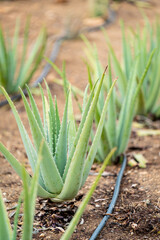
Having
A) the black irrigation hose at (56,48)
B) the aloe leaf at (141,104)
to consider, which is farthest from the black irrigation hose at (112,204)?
the black irrigation hose at (56,48)

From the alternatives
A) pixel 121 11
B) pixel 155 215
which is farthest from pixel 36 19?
pixel 155 215

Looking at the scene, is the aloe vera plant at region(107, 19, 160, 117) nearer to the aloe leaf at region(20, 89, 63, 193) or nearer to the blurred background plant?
the aloe leaf at region(20, 89, 63, 193)

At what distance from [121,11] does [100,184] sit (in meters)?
4.72

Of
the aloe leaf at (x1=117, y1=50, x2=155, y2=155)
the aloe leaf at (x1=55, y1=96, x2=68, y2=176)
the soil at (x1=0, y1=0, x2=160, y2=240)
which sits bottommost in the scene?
the soil at (x1=0, y1=0, x2=160, y2=240)

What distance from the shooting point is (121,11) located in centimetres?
616

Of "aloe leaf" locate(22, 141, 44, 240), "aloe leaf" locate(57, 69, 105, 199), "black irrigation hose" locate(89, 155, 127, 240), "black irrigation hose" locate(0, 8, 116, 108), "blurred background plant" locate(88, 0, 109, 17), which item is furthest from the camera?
"blurred background plant" locate(88, 0, 109, 17)

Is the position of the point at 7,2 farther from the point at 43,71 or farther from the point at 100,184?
the point at 100,184

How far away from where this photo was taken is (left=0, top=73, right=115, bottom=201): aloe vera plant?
136 centimetres

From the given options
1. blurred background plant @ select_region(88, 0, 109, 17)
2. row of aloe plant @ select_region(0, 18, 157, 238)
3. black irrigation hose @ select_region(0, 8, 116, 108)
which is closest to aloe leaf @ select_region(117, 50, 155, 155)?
row of aloe plant @ select_region(0, 18, 157, 238)

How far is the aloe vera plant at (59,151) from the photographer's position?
136 centimetres

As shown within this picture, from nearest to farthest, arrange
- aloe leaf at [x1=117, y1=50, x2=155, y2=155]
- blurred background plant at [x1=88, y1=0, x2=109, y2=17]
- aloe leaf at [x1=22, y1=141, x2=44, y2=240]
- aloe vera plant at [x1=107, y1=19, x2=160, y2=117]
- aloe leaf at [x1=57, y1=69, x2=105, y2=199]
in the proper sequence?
aloe leaf at [x1=22, y1=141, x2=44, y2=240], aloe leaf at [x1=57, y1=69, x2=105, y2=199], aloe leaf at [x1=117, y1=50, x2=155, y2=155], aloe vera plant at [x1=107, y1=19, x2=160, y2=117], blurred background plant at [x1=88, y1=0, x2=109, y2=17]

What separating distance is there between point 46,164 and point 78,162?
0.13 meters

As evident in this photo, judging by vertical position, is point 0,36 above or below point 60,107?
above

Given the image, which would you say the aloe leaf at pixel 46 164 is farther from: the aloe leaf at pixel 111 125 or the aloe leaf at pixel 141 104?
the aloe leaf at pixel 141 104
